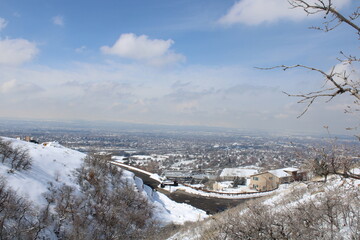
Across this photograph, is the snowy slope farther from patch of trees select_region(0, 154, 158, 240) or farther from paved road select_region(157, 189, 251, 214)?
paved road select_region(157, 189, 251, 214)

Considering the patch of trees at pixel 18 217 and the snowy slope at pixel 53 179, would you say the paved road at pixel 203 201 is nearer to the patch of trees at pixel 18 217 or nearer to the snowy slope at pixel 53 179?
the snowy slope at pixel 53 179

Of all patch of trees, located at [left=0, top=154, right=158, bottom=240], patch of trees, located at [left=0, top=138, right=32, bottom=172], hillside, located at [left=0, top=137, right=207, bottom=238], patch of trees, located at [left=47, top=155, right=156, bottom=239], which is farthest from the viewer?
patch of trees, located at [left=0, top=138, right=32, bottom=172]

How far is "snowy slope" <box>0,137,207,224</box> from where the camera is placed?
13.3 m

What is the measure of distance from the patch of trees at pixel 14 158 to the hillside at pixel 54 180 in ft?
1.07

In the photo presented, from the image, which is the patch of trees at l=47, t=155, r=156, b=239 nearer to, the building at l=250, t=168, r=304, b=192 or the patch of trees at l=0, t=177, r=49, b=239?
the patch of trees at l=0, t=177, r=49, b=239

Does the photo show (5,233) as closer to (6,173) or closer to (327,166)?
(6,173)

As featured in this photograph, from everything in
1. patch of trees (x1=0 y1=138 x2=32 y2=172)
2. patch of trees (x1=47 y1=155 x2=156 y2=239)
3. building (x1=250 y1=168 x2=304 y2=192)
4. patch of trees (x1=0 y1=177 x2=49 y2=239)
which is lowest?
building (x1=250 y1=168 x2=304 y2=192)

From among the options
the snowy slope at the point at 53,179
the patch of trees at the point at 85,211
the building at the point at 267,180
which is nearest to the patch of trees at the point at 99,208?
the patch of trees at the point at 85,211

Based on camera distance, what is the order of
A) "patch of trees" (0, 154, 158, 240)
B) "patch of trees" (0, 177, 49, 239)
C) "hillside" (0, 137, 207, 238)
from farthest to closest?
"hillside" (0, 137, 207, 238), "patch of trees" (0, 154, 158, 240), "patch of trees" (0, 177, 49, 239)

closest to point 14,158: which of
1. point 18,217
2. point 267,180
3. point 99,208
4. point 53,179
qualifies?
point 53,179

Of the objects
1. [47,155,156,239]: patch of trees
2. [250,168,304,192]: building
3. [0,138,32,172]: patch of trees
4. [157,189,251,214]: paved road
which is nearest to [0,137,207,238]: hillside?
[0,138,32,172]: patch of trees

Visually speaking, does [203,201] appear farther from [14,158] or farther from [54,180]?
[14,158]

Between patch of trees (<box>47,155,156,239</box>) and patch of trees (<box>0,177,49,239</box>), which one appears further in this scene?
patch of trees (<box>47,155,156,239</box>)

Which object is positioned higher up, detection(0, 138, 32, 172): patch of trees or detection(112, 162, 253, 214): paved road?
detection(0, 138, 32, 172): patch of trees
